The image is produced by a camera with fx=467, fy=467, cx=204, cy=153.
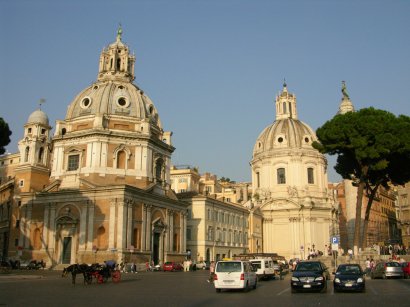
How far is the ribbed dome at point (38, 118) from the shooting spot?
195 feet

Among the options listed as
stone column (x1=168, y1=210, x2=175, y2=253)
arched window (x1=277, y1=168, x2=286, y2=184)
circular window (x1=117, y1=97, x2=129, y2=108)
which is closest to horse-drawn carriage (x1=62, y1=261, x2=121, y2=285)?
stone column (x1=168, y1=210, x2=175, y2=253)

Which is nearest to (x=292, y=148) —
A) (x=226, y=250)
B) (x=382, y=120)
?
(x=226, y=250)

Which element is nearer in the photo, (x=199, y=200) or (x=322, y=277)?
(x=322, y=277)

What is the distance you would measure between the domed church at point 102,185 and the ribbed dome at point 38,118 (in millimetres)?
335

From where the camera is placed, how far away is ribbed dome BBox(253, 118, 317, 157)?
3243 inches

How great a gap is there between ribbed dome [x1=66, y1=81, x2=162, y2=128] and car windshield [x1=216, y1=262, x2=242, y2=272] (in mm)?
34399

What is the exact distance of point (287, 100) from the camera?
88.8 meters

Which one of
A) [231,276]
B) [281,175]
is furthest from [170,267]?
[281,175]

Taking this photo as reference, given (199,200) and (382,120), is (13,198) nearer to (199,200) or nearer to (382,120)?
(199,200)

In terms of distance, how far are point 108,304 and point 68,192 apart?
110ft

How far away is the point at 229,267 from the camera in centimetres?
2070

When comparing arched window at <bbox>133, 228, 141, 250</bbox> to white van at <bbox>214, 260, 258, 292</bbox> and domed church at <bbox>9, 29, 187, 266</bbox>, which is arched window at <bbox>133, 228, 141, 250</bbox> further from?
white van at <bbox>214, 260, 258, 292</bbox>

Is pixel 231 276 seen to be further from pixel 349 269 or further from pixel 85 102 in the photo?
pixel 85 102

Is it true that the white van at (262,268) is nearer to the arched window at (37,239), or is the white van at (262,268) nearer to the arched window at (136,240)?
the arched window at (136,240)
